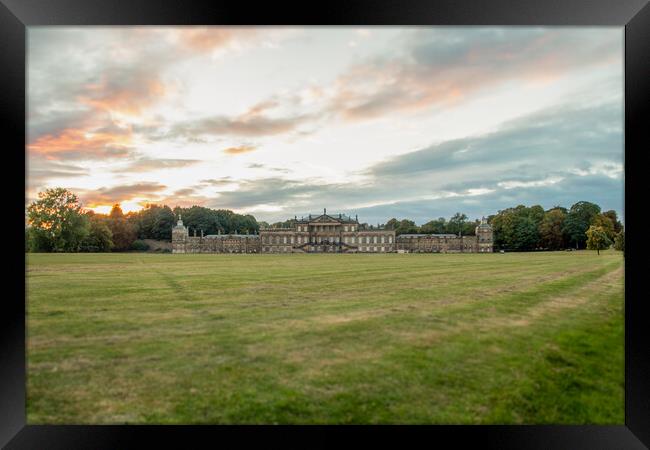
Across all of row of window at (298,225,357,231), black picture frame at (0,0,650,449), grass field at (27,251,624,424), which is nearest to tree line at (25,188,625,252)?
grass field at (27,251,624,424)

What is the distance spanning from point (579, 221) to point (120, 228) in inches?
1241

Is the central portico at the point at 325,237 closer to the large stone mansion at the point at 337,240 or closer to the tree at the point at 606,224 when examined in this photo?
the large stone mansion at the point at 337,240

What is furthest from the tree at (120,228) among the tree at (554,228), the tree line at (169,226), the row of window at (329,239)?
the tree at (554,228)

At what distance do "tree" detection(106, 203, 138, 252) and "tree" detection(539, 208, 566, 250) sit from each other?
3095 cm

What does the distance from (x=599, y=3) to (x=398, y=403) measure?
15.7ft

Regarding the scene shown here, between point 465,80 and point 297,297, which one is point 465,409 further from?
point 465,80

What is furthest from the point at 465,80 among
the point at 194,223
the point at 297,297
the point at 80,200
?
the point at 194,223

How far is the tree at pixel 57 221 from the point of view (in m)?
19.8

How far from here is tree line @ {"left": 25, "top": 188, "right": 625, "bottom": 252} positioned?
1953cm

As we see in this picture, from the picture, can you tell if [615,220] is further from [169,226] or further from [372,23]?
[169,226]

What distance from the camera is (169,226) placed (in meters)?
29.1

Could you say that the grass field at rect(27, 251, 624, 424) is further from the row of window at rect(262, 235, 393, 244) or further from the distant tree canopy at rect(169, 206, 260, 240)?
the row of window at rect(262, 235, 393, 244)

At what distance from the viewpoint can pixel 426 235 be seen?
50.3m

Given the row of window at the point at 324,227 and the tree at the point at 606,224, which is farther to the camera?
the row of window at the point at 324,227
